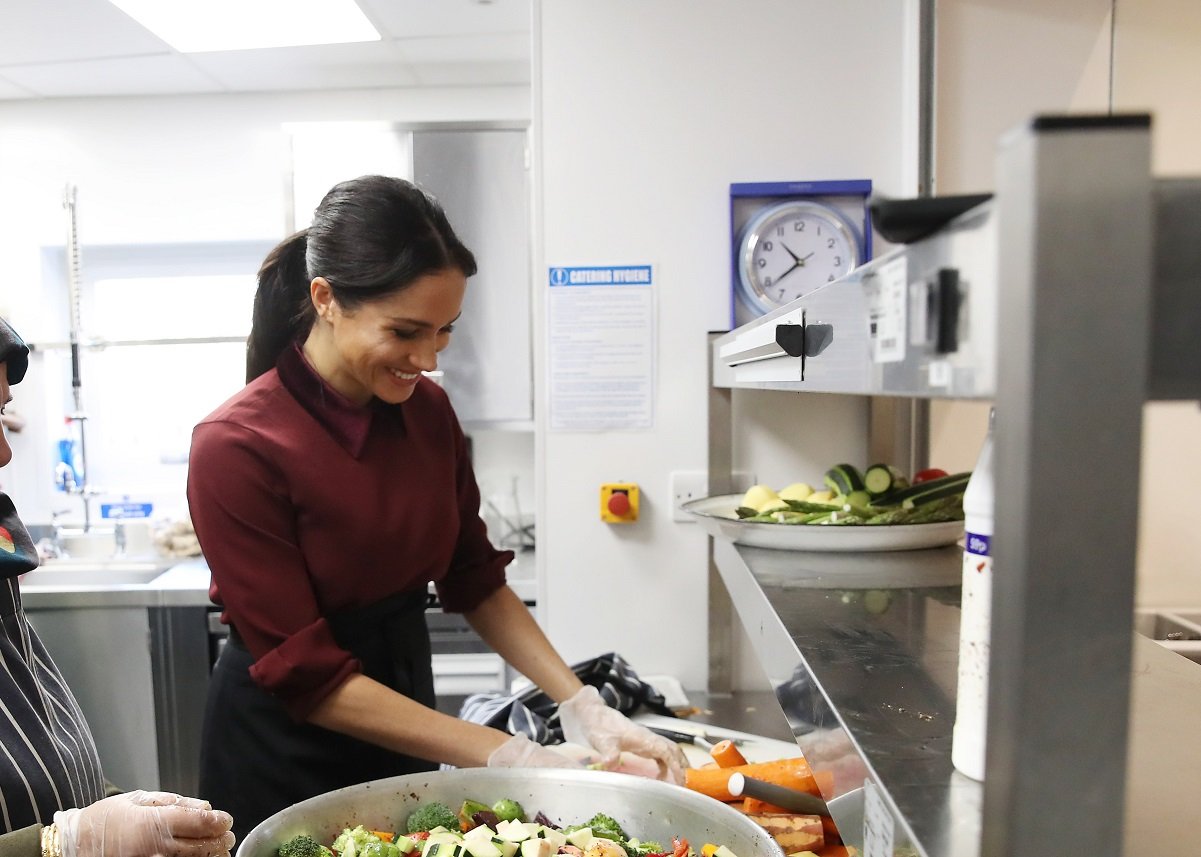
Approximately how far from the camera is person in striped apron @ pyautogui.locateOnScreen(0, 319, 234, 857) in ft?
3.43

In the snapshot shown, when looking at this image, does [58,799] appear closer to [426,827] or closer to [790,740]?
[426,827]

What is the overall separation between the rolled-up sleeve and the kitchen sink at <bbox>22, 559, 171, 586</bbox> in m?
1.96

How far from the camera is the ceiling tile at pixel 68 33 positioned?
2.67 meters

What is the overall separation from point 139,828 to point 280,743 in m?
0.43

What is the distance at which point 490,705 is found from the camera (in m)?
1.90

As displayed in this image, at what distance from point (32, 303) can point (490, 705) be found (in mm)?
2777

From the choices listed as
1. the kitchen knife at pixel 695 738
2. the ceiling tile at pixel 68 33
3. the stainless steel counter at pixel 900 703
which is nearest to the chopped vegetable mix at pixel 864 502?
the stainless steel counter at pixel 900 703

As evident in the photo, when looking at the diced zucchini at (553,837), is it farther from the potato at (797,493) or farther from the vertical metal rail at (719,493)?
the vertical metal rail at (719,493)

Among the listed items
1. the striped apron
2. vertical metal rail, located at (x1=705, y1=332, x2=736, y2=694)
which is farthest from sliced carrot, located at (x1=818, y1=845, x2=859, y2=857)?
A: vertical metal rail, located at (x1=705, y1=332, x2=736, y2=694)

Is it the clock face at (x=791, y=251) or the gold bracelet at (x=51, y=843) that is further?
the clock face at (x=791, y=251)

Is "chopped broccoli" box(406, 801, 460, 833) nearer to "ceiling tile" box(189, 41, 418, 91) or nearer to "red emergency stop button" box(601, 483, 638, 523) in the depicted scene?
"red emergency stop button" box(601, 483, 638, 523)

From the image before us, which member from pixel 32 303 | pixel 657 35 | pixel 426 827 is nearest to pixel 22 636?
pixel 426 827

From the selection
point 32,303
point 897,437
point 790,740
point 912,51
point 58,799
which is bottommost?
point 790,740

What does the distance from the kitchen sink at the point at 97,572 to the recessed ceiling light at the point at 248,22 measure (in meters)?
1.77
